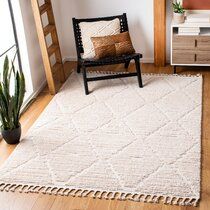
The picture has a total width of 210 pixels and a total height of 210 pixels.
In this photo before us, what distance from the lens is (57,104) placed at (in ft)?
12.8

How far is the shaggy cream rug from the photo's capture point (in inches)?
107

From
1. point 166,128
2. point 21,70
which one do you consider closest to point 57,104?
point 21,70

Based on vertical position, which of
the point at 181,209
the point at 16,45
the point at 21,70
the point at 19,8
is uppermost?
the point at 19,8

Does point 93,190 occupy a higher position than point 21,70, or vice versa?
point 21,70

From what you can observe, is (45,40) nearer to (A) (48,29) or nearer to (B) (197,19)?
(A) (48,29)

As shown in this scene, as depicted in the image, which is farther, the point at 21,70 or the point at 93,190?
the point at 21,70

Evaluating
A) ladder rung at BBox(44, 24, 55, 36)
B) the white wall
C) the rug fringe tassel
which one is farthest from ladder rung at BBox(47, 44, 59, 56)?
the rug fringe tassel

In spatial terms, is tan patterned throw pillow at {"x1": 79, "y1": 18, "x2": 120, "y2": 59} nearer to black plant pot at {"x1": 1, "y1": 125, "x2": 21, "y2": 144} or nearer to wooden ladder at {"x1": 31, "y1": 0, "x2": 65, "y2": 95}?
wooden ladder at {"x1": 31, "y1": 0, "x2": 65, "y2": 95}

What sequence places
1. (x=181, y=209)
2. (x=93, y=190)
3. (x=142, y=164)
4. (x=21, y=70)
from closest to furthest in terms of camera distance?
(x=181, y=209) → (x=93, y=190) → (x=142, y=164) → (x=21, y=70)

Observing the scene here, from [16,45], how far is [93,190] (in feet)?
6.36

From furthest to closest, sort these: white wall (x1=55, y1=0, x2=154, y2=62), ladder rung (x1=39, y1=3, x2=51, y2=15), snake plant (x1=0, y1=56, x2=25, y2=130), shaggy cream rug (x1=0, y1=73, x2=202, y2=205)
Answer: white wall (x1=55, y1=0, x2=154, y2=62) < ladder rung (x1=39, y1=3, x2=51, y2=15) < snake plant (x1=0, y1=56, x2=25, y2=130) < shaggy cream rug (x1=0, y1=73, x2=202, y2=205)

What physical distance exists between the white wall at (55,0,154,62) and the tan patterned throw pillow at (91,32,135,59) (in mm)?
566

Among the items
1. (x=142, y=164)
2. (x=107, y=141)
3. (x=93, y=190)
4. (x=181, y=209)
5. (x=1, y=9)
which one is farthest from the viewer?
(x=1, y=9)

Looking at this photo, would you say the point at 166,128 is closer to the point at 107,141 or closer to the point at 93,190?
the point at 107,141
